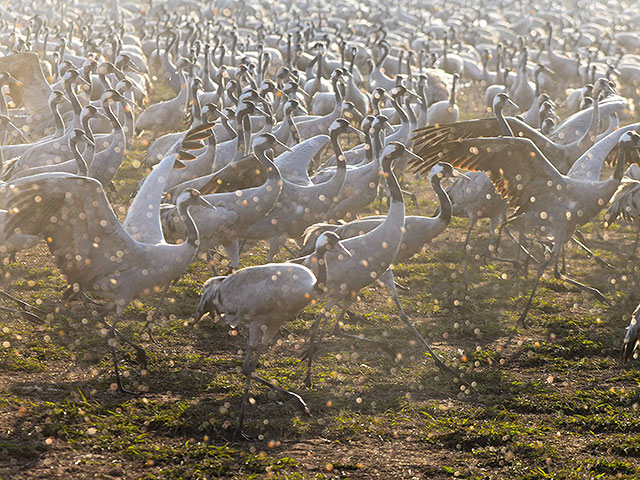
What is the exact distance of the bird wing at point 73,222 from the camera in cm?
561

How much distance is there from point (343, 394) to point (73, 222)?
2367 millimetres

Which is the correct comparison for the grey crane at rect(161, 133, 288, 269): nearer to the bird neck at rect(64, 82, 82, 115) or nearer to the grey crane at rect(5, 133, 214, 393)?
the grey crane at rect(5, 133, 214, 393)

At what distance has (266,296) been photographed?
5809 millimetres

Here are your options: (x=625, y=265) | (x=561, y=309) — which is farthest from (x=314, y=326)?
(x=625, y=265)

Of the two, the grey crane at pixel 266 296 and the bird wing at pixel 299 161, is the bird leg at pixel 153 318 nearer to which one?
the grey crane at pixel 266 296

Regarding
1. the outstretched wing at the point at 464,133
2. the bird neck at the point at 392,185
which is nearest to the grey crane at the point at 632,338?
the bird neck at the point at 392,185

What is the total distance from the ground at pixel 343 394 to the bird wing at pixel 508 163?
1.17 m

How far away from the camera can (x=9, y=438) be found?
506 centimetres

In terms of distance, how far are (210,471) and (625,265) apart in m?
6.40

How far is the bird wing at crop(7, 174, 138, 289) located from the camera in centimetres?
561

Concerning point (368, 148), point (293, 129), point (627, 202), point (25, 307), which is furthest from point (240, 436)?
point (293, 129)

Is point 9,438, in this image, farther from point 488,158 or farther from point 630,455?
point 488,158

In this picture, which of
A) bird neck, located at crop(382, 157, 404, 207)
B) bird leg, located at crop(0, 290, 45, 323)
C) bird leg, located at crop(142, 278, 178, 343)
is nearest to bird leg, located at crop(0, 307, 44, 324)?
bird leg, located at crop(0, 290, 45, 323)

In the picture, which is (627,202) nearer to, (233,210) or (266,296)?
(233,210)
